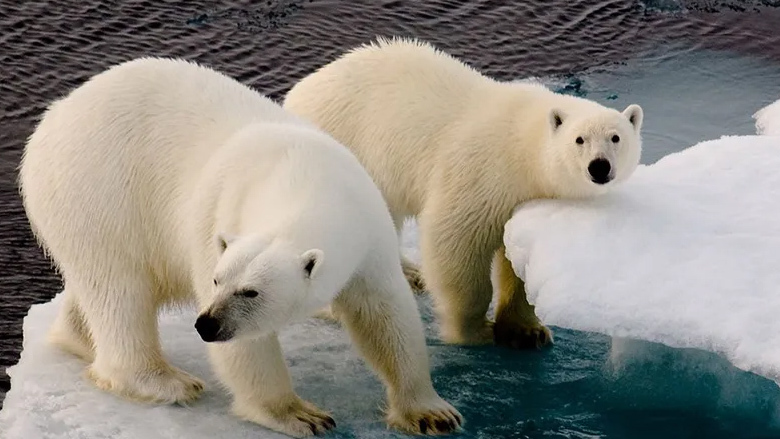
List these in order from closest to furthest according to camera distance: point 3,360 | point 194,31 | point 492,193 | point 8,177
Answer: point 492,193, point 3,360, point 8,177, point 194,31

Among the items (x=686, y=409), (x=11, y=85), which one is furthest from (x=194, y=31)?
(x=686, y=409)

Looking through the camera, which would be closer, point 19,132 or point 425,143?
point 425,143

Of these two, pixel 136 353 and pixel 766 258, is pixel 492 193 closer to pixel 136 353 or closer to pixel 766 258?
pixel 766 258

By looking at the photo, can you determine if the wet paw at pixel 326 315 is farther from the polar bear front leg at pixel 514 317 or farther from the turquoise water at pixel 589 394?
the polar bear front leg at pixel 514 317

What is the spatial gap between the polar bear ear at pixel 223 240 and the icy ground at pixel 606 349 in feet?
3.17

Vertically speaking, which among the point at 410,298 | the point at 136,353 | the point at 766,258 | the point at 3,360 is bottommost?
the point at 3,360

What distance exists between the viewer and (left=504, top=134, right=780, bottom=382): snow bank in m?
5.06

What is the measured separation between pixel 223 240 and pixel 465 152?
1.99 metres

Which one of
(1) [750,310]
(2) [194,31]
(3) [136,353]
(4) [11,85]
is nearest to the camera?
(1) [750,310]

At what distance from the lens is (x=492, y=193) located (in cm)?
619

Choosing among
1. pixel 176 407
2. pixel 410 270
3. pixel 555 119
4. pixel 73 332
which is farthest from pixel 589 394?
pixel 73 332

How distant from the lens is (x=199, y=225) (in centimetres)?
521

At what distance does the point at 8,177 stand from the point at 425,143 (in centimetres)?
329

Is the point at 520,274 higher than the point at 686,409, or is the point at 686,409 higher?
the point at 520,274
